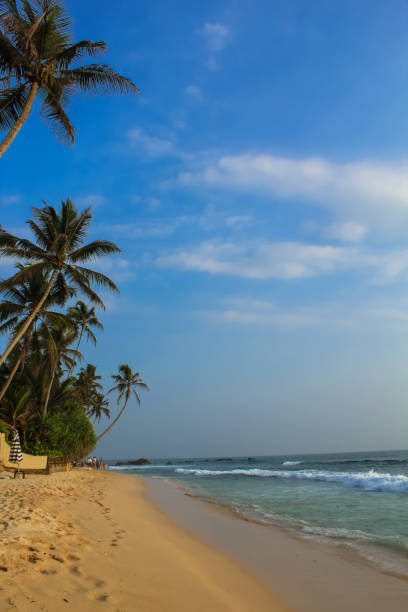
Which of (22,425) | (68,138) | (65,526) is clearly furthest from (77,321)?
(65,526)

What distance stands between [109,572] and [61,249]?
13.6m

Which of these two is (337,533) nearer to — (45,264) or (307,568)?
(307,568)

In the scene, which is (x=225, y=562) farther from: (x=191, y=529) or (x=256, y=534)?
(x=191, y=529)

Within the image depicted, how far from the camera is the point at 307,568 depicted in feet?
19.2

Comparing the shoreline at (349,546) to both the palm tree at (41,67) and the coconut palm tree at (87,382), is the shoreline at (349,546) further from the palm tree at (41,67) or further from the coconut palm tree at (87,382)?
the coconut palm tree at (87,382)

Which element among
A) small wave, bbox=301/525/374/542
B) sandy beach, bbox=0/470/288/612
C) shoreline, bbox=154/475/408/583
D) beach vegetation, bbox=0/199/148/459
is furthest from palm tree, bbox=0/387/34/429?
small wave, bbox=301/525/374/542

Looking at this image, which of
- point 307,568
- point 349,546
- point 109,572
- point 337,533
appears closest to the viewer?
point 109,572

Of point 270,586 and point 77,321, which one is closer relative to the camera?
point 270,586

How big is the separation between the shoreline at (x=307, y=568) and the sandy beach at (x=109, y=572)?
0.33m

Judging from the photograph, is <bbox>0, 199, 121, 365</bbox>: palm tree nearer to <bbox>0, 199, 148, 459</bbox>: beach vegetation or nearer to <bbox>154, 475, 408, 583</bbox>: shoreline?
<bbox>0, 199, 148, 459</bbox>: beach vegetation

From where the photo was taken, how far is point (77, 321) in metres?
33.2

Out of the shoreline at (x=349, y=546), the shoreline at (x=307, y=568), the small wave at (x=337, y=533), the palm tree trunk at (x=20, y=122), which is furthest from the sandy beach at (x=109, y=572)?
the palm tree trunk at (x=20, y=122)

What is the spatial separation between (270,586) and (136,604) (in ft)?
7.51

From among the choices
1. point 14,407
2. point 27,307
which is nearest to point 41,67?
point 27,307
